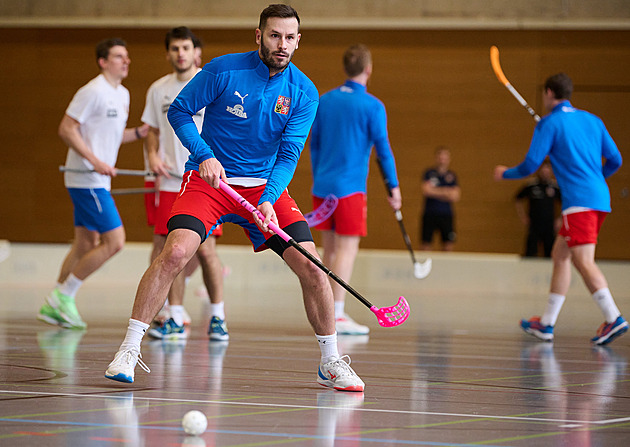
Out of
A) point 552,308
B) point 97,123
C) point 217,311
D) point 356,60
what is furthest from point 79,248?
point 552,308

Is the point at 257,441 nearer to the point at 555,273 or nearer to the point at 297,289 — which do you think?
the point at 555,273

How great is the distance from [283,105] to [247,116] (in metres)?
0.15

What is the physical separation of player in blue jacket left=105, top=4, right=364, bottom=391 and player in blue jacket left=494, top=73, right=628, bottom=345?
2.73 meters

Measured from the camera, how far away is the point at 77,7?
49.3 ft

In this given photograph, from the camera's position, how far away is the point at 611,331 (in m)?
5.96

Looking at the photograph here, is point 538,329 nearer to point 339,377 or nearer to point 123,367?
point 339,377

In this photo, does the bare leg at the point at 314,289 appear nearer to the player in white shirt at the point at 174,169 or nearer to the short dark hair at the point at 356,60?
the player in white shirt at the point at 174,169

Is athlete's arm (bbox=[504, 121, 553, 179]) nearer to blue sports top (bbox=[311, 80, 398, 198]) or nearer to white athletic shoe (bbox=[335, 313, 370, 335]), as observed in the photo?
blue sports top (bbox=[311, 80, 398, 198])

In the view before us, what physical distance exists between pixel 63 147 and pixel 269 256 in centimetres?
499

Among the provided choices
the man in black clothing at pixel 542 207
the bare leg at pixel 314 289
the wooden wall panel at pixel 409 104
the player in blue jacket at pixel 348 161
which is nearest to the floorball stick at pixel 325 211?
the player in blue jacket at pixel 348 161

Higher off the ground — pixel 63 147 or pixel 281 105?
pixel 63 147

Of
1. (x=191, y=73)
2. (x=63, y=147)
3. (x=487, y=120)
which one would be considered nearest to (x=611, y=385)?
(x=191, y=73)

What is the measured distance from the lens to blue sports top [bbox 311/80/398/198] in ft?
21.4

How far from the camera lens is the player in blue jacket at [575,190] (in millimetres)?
6035
